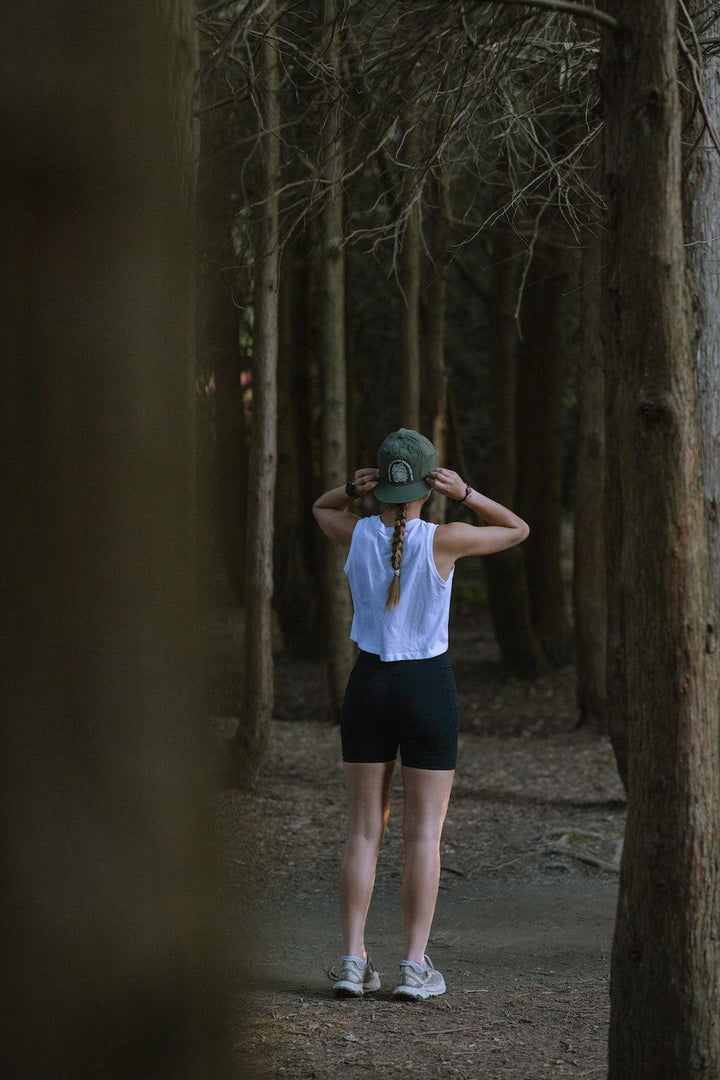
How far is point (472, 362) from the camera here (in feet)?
69.1

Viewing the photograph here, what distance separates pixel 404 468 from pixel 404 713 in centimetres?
98

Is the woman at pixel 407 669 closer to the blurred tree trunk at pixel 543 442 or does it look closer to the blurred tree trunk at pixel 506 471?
the blurred tree trunk at pixel 506 471

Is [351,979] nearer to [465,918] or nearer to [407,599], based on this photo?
[407,599]

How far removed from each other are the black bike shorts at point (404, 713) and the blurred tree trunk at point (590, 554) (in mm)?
6984

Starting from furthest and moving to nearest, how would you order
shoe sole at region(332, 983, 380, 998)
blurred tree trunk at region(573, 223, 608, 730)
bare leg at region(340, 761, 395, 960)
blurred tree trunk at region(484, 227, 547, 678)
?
1. blurred tree trunk at region(484, 227, 547, 678)
2. blurred tree trunk at region(573, 223, 608, 730)
3. shoe sole at region(332, 983, 380, 998)
4. bare leg at region(340, 761, 395, 960)

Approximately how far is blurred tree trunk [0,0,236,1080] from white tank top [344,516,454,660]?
3.17m

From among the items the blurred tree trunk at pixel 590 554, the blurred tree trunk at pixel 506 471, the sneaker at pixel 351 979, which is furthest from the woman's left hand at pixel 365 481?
the blurred tree trunk at pixel 506 471

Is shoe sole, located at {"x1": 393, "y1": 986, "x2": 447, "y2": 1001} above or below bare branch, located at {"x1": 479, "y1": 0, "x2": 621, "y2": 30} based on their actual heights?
below

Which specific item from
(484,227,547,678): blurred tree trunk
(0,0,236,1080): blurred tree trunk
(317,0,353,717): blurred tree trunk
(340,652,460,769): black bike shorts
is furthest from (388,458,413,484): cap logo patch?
(484,227,547,678): blurred tree trunk

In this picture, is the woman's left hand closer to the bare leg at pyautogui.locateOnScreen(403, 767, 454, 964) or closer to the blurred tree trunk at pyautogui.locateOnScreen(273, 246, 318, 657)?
the bare leg at pyautogui.locateOnScreen(403, 767, 454, 964)

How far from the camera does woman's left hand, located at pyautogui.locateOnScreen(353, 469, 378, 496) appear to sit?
15.8 ft

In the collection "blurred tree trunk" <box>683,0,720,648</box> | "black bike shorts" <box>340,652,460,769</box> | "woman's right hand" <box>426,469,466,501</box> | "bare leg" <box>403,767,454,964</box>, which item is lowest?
"bare leg" <box>403,767,454,964</box>

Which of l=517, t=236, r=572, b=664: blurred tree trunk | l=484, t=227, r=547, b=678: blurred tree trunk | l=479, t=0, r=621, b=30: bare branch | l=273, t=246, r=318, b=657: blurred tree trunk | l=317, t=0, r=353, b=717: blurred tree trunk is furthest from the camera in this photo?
l=273, t=246, r=318, b=657: blurred tree trunk

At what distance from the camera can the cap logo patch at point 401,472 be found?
4.69 m
